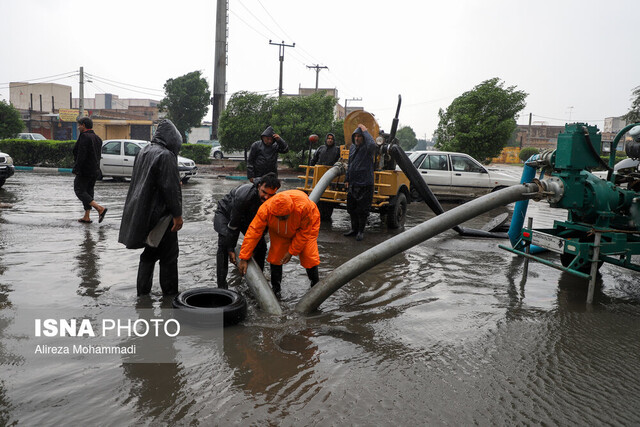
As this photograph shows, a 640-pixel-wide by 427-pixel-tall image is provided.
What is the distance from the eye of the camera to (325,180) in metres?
7.70

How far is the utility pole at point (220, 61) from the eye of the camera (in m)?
29.1

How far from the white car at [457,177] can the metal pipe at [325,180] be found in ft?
17.6

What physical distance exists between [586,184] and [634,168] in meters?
1.12

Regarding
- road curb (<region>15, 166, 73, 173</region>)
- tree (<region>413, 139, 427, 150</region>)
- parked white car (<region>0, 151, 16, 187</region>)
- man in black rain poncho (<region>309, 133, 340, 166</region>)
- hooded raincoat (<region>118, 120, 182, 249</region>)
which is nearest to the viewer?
hooded raincoat (<region>118, 120, 182, 249</region>)

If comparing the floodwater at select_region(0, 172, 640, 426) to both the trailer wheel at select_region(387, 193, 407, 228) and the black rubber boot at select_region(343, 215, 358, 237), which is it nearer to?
the black rubber boot at select_region(343, 215, 358, 237)

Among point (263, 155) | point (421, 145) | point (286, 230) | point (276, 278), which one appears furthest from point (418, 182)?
point (421, 145)

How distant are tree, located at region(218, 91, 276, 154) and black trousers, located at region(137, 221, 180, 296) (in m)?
17.8

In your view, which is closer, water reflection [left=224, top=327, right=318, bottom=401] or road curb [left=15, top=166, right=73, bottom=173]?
water reflection [left=224, top=327, right=318, bottom=401]

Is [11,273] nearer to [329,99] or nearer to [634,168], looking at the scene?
[634,168]

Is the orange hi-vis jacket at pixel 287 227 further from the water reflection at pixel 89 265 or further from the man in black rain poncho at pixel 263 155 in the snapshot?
the man in black rain poncho at pixel 263 155

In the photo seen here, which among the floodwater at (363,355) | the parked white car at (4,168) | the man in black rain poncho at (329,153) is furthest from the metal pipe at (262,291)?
the parked white car at (4,168)

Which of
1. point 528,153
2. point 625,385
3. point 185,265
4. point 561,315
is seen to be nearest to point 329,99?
point 185,265

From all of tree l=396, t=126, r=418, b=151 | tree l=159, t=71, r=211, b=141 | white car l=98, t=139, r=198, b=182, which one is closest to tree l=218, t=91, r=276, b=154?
white car l=98, t=139, r=198, b=182

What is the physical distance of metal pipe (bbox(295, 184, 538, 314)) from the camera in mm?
4367
